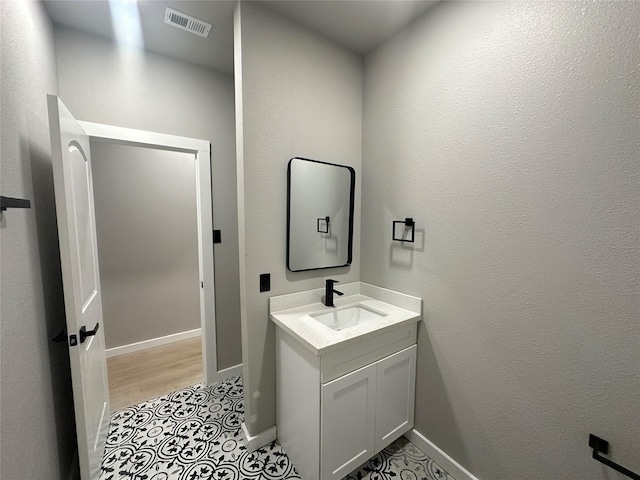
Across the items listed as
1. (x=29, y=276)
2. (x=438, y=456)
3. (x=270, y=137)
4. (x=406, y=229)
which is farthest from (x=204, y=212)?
(x=438, y=456)

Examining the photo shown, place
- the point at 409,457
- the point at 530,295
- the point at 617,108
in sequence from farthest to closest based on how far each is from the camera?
the point at 409,457, the point at 530,295, the point at 617,108

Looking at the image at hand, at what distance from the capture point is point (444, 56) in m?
1.45

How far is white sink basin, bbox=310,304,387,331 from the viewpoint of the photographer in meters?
1.69

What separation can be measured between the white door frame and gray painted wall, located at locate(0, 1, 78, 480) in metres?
0.49

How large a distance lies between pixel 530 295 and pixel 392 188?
37.6 inches

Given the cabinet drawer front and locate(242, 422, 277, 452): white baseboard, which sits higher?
the cabinet drawer front

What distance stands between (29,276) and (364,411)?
1.68 meters

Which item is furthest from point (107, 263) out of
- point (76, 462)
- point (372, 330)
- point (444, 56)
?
point (444, 56)

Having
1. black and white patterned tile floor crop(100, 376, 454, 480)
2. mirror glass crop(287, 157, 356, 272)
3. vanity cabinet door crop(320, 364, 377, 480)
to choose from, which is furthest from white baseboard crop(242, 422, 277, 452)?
mirror glass crop(287, 157, 356, 272)

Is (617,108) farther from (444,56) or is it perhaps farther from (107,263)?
(107,263)

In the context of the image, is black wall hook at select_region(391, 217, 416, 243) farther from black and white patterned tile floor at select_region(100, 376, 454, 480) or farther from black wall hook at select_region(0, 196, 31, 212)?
black wall hook at select_region(0, 196, 31, 212)

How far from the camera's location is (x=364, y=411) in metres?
1.42

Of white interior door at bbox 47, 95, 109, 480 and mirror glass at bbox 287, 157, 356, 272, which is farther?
mirror glass at bbox 287, 157, 356, 272

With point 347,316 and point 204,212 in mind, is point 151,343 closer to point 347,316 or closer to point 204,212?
point 204,212
